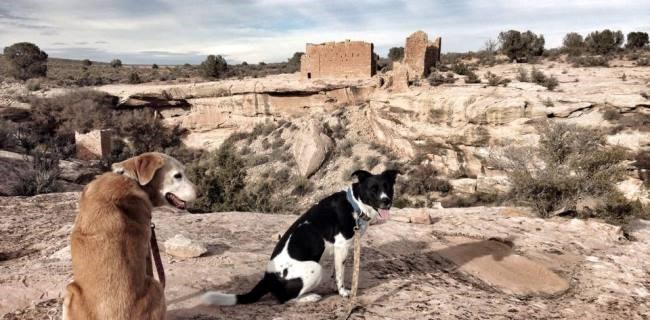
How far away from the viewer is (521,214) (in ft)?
29.7

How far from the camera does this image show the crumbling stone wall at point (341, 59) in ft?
77.9

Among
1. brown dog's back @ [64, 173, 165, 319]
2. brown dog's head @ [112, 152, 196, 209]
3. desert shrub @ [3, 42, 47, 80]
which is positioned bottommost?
brown dog's back @ [64, 173, 165, 319]

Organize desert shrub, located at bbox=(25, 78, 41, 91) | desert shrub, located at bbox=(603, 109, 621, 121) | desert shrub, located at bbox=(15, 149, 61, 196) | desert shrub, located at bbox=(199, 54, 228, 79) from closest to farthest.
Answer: desert shrub, located at bbox=(15, 149, 61, 196) → desert shrub, located at bbox=(603, 109, 621, 121) → desert shrub, located at bbox=(25, 78, 41, 91) → desert shrub, located at bbox=(199, 54, 228, 79)

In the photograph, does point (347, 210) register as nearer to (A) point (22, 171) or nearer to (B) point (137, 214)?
(B) point (137, 214)

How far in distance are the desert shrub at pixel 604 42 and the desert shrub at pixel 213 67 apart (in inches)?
1107

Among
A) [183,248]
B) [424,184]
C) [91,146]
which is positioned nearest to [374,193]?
[183,248]

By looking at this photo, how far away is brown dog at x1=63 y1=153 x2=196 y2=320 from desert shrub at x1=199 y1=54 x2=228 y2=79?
35.7m

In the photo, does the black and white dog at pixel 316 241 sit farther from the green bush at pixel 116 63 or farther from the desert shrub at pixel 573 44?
the green bush at pixel 116 63

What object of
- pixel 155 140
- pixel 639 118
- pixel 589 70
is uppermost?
pixel 589 70

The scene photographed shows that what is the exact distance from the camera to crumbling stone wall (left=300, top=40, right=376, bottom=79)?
23.8 meters

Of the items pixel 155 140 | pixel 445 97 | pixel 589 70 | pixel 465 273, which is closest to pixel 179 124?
pixel 155 140

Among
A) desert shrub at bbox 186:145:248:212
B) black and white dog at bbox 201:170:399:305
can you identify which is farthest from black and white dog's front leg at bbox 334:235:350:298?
desert shrub at bbox 186:145:248:212

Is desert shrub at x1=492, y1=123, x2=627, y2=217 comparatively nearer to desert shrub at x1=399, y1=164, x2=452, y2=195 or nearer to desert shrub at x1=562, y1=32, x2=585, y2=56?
desert shrub at x1=399, y1=164, x2=452, y2=195

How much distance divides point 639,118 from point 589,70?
385 inches
